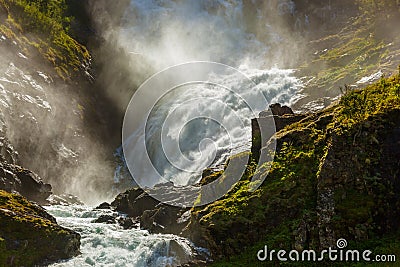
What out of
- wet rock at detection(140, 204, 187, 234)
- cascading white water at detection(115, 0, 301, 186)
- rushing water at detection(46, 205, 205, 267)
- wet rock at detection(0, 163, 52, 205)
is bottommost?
rushing water at detection(46, 205, 205, 267)

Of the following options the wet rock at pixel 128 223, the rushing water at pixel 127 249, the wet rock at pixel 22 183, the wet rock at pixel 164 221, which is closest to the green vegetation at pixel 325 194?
the rushing water at pixel 127 249

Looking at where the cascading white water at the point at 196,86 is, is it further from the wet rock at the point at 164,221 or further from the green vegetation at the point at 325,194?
the green vegetation at the point at 325,194

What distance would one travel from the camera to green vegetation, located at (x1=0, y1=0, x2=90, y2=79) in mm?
55500

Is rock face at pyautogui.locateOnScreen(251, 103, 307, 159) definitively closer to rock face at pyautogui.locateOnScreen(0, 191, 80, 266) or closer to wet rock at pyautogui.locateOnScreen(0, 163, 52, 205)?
rock face at pyautogui.locateOnScreen(0, 191, 80, 266)

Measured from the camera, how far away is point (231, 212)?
1447 cm

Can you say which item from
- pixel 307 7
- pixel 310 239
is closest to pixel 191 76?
pixel 307 7

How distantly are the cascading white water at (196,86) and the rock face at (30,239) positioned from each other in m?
20.6

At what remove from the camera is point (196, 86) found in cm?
6831

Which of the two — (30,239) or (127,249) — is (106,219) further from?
(30,239)

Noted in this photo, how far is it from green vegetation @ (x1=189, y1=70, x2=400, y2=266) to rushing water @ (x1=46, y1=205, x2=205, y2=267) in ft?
5.44

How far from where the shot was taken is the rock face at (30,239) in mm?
16150

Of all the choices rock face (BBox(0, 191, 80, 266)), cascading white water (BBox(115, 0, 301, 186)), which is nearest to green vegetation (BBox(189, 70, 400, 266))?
rock face (BBox(0, 191, 80, 266))

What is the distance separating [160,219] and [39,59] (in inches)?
1633

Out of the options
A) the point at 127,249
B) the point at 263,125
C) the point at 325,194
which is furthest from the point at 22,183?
the point at 325,194
